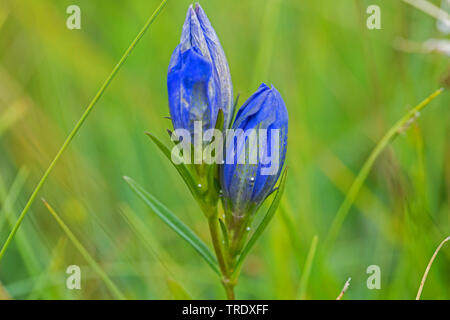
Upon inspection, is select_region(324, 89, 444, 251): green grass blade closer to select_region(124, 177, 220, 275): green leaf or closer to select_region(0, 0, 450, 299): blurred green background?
select_region(0, 0, 450, 299): blurred green background

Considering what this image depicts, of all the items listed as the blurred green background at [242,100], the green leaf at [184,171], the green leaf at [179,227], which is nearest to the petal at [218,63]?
the green leaf at [184,171]

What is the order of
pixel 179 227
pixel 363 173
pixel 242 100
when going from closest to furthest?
pixel 179 227 < pixel 363 173 < pixel 242 100

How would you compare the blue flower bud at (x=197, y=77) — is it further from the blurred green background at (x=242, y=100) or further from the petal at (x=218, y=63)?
the blurred green background at (x=242, y=100)

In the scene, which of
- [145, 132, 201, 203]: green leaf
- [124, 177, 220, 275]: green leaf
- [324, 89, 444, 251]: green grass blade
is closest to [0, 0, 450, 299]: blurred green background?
[324, 89, 444, 251]: green grass blade

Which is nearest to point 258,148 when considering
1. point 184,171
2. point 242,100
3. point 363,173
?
point 184,171

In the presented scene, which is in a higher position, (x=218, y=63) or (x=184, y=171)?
(x=218, y=63)

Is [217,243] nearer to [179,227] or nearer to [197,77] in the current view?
[179,227]

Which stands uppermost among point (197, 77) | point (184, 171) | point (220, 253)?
point (197, 77)
